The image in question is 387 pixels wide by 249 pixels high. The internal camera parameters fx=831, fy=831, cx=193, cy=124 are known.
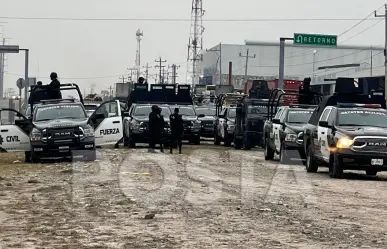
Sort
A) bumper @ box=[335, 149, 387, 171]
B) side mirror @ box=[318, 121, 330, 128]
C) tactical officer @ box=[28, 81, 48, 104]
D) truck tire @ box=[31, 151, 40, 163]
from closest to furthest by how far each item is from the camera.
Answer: bumper @ box=[335, 149, 387, 171] < side mirror @ box=[318, 121, 330, 128] < truck tire @ box=[31, 151, 40, 163] < tactical officer @ box=[28, 81, 48, 104]

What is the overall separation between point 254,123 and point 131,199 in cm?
1910

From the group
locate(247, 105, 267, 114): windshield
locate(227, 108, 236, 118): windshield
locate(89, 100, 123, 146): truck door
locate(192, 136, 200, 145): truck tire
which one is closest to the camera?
locate(89, 100, 123, 146): truck door

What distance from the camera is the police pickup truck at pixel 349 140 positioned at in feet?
61.5

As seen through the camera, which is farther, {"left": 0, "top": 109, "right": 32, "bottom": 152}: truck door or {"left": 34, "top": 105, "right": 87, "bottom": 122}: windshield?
{"left": 34, "top": 105, "right": 87, "bottom": 122}: windshield

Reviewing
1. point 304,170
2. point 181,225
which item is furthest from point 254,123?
point 181,225

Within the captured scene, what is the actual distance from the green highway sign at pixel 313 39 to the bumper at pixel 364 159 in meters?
26.4

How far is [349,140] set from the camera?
1886 cm

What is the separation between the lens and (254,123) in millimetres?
32062

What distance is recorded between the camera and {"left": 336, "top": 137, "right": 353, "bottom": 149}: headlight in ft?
61.7

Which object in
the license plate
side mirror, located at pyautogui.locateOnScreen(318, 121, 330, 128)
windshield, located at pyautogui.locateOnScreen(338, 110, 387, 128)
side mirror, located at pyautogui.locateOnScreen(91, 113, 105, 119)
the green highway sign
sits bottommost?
the license plate

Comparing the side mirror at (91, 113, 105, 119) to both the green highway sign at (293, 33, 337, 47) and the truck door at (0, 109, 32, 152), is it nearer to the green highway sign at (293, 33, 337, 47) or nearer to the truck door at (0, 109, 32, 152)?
the truck door at (0, 109, 32, 152)

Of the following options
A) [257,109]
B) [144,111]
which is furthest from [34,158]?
[257,109]

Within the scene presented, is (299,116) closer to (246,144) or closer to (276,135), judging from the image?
(276,135)

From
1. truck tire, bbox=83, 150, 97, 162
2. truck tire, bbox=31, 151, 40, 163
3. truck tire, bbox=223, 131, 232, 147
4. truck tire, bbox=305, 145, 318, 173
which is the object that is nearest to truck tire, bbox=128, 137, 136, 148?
truck tire, bbox=223, 131, 232, 147
